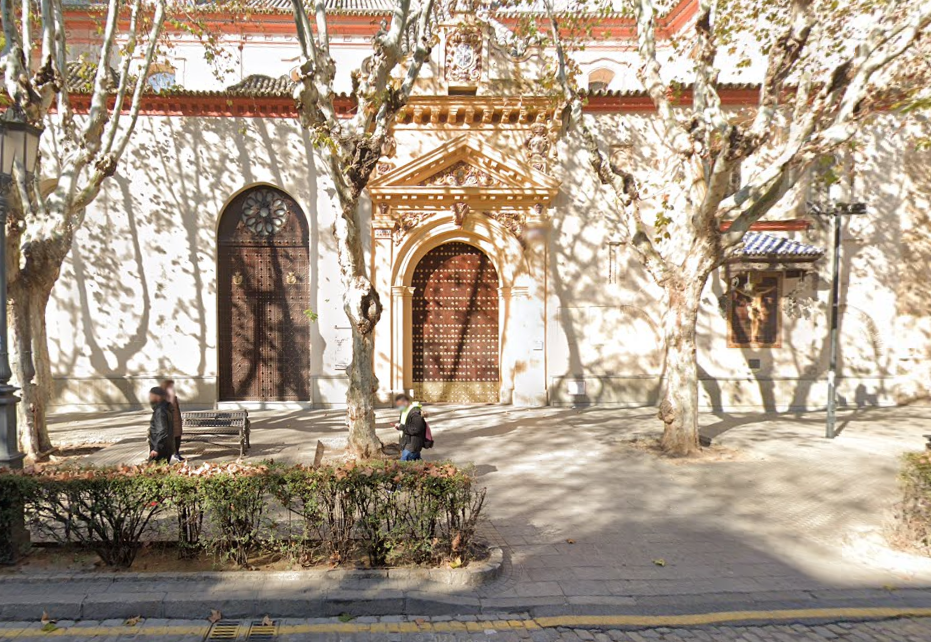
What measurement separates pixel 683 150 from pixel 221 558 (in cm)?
818

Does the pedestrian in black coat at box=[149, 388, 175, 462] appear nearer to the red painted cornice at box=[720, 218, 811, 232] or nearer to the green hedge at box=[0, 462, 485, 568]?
the green hedge at box=[0, 462, 485, 568]

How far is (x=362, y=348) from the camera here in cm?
785

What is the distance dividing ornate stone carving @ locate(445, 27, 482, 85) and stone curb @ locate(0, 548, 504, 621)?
11550 millimetres

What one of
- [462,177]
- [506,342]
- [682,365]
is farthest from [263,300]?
[682,365]

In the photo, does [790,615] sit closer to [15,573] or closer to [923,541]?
[923,541]

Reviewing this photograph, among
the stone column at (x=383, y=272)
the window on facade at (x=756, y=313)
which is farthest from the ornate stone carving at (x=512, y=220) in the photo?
the window on facade at (x=756, y=313)

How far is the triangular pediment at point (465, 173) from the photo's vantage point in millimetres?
12500

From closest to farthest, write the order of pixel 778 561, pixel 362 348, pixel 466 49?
pixel 778 561 < pixel 362 348 < pixel 466 49

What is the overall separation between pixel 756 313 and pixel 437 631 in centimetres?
1203

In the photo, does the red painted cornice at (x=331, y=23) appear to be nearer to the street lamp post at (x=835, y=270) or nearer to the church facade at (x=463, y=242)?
the church facade at (x=463, y=242)

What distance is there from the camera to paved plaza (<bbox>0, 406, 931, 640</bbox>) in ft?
13.5

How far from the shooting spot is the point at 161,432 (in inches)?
275

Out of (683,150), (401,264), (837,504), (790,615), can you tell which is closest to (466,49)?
(401,264)

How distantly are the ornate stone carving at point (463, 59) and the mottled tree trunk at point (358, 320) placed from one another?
22.7ft
